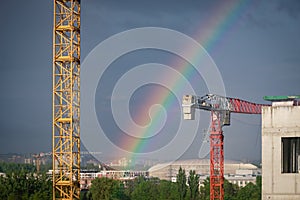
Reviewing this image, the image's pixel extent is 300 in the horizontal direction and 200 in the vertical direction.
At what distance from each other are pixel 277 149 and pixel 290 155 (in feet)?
6.34

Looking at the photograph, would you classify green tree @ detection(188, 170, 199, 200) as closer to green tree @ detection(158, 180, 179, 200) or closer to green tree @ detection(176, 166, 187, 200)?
green tree @ detection(176, 166, 187, 200)

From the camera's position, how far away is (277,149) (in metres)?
34.8

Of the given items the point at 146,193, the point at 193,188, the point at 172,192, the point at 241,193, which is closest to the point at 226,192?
the point at 241,193

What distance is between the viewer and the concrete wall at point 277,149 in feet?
113

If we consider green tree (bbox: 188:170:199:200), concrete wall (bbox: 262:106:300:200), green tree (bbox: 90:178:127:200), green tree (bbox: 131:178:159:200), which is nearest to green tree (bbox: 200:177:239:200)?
green tree (bbox: 188:170:199:200)

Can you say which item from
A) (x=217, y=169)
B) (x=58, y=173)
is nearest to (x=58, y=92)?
(x=58, y=173)

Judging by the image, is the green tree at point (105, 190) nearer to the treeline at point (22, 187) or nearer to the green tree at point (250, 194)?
the treeline at point (22, 187)

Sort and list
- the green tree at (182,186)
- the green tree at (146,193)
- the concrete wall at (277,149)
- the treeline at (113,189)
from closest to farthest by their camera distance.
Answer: the concrete wall at (277,149) < the treeline at (113,189) < the green tree at (146,193) < the green tree at (182,186)

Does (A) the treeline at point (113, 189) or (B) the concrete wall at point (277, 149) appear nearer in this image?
(B) the concrete wall at point (277, 149)

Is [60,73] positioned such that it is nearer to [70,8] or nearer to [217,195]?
[70,8]

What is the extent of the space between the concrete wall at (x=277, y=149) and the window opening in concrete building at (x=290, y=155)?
24.0 inches

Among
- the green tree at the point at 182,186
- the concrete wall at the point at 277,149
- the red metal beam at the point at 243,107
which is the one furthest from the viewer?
the green tree at the point at 182,186

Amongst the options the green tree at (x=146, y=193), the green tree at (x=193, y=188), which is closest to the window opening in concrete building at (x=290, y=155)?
the green tree at (x=146, y=193)

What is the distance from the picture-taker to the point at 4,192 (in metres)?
81.8
